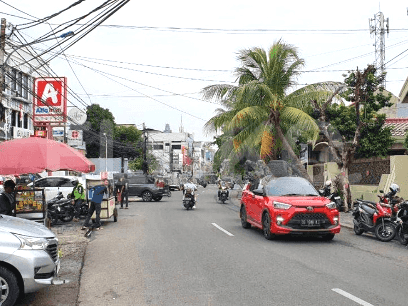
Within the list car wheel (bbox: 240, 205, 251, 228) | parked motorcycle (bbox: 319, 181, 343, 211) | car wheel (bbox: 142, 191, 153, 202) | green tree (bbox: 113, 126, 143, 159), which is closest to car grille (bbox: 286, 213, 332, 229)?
car wheel (bbox: 240, 205, 251, 228)

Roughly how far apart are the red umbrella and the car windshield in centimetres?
558

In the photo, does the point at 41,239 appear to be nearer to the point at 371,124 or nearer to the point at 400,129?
the point at 371,124

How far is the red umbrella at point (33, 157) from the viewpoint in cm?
1063

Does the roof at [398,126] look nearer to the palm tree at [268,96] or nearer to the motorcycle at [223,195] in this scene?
the palm tree at [268,96]

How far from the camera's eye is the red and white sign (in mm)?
23609

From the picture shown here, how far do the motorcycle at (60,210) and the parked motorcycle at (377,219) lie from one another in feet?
33.8

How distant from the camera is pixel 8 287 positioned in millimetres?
5965

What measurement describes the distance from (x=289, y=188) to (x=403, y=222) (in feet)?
10.3

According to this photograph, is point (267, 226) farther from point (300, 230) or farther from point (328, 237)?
point (328, 237)

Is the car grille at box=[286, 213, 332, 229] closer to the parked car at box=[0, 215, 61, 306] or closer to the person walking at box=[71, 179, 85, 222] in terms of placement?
the parked car at box=[0, 215, 61, 306]

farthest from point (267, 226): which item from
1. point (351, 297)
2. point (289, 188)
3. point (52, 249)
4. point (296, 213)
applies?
point (52, 249)


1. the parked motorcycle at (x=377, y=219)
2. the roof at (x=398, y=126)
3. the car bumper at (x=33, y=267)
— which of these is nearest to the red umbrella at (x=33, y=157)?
the car bumper at (x=33, y=267)

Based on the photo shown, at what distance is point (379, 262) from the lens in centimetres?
944

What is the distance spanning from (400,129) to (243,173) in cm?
A: 1801
